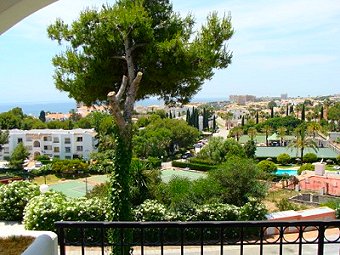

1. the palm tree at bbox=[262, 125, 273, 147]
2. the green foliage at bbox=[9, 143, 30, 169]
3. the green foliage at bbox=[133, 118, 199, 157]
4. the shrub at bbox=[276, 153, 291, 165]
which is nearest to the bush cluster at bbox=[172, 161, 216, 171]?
the green foliage at bbox=[133, 118, 199, 157]

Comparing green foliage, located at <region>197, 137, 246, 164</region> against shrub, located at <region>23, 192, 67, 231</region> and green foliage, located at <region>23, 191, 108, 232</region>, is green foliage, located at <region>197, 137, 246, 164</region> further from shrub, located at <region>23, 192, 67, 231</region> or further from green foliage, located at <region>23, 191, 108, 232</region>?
shrub, located at <region>23, 192, 67, 231</region>

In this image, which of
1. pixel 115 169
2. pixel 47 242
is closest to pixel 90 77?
pixel 115 169

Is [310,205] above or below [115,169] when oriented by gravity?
below

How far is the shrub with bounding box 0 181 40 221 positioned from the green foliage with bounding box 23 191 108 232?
0.99 feet

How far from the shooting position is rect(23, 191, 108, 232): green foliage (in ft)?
21.2

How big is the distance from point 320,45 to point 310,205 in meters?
7.07

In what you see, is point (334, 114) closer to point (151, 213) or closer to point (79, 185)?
point (79, 185)

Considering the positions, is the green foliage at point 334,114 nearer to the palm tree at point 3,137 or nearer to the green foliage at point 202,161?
the green foliage at point 202,161

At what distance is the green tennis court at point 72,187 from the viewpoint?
863 inches

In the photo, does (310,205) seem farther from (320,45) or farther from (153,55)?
(153,55)

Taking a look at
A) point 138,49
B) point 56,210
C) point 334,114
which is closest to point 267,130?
point 334,114

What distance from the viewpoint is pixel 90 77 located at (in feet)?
22.0

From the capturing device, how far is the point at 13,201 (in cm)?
702

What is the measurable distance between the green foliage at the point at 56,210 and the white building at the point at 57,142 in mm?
32053
